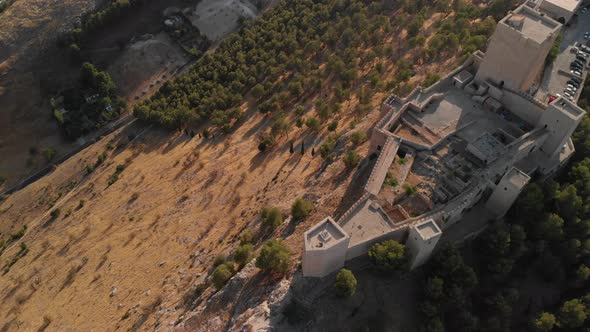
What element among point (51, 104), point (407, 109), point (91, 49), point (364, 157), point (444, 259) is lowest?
point (444, 259)

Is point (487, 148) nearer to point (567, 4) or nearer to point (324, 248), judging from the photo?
point (324, 248)

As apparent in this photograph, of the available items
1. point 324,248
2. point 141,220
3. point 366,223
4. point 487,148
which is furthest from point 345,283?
point 141,220

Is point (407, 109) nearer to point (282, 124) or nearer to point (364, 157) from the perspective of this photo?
point (364, 157)

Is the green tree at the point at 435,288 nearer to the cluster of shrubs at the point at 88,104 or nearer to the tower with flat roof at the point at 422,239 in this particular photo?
the tower with flat roof at the point at 422,239

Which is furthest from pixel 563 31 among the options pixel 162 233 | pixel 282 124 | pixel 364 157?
pixel 162 233

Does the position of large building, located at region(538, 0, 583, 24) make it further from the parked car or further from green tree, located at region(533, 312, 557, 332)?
green tree, located at region(533, 312, 557, 332)
